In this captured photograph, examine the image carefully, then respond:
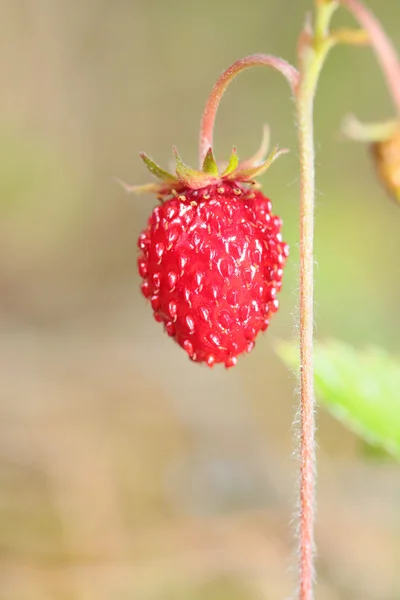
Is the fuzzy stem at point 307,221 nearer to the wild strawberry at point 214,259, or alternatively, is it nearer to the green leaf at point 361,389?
the wild strawberry at point 214,259

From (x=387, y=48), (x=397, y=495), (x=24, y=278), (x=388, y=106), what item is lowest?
(x=397, y=495)

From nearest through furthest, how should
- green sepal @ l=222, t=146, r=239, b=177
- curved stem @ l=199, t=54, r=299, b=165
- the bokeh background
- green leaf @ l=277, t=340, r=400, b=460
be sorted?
curved stem @ l=199, t=54, r=299, b=165, green sepal @ l=222, t=146, r=239, b=177, green leaf @ l=277, t=340, r=400, b=460, the bokeh background

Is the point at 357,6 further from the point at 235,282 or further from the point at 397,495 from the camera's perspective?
the point at 397,495

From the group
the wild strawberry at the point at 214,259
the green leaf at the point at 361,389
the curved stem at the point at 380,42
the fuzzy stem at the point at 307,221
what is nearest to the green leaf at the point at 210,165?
the wild strawberry at the point at 214,259

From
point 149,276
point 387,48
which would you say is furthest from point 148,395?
point 387,48

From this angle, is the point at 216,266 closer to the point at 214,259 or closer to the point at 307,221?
the point at 214,259

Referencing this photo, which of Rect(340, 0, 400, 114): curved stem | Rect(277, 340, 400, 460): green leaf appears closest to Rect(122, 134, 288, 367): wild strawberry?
Rect(340, 0, 400, 114): curved stem

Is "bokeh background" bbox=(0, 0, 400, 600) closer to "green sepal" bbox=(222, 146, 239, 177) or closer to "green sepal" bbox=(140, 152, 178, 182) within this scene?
"green sepal" bbox=(222, 146, 239, 177)
